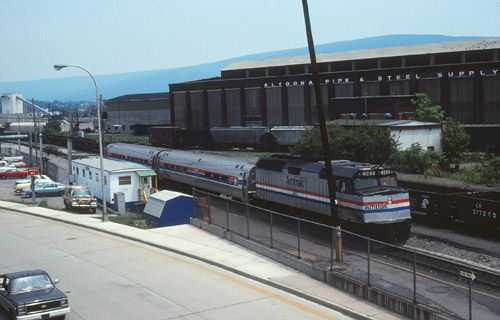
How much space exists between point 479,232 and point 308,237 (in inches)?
470

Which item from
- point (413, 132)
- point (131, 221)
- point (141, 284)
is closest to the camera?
point (141, 284)

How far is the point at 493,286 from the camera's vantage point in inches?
732

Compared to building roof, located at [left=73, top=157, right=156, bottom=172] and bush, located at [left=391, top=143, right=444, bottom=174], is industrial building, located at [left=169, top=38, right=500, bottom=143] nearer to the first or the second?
bush, located at [left=391, top=143, right=444, bottom=174]

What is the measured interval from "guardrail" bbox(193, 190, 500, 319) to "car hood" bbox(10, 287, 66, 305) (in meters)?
8.83

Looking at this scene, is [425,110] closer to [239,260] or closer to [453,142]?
[453,142]

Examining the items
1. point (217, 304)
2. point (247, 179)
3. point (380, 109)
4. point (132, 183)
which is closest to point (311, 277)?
point (217, 304)

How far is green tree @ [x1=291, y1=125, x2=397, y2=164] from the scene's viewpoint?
163 feet

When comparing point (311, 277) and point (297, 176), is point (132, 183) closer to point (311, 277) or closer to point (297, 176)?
point (297, 176)

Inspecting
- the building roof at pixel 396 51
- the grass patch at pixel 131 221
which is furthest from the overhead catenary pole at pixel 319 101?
the building roof at pixel 396 51

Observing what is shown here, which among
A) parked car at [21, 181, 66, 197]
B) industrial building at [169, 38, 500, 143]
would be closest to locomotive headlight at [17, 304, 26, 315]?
parked car at [21, 181, 66, 197]

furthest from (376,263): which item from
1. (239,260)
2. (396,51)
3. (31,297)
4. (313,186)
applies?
(396,51)

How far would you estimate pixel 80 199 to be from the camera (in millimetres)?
44750

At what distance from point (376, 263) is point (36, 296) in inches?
414

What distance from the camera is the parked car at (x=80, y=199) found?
4462 centimetres
